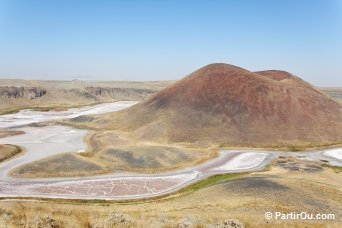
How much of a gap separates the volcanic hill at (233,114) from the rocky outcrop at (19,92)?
9678 cm

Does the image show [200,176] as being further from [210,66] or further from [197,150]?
[210,66]

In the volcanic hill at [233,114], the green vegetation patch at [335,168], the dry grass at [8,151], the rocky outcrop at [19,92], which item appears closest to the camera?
the green vegetation patch at [335,168]

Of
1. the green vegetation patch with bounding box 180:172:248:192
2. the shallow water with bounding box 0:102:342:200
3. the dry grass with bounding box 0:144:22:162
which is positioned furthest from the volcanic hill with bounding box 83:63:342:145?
the dry grass with bounding box 0:144:22:162

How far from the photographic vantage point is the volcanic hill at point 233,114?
84125mm

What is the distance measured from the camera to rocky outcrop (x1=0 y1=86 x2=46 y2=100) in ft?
584

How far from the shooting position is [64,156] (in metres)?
62.3

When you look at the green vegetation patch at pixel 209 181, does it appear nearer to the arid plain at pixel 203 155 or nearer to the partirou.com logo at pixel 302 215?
the arid plain at pixel 203 155

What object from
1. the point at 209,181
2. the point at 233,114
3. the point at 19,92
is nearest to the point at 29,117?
the point at 19,92

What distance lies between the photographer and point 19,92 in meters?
188

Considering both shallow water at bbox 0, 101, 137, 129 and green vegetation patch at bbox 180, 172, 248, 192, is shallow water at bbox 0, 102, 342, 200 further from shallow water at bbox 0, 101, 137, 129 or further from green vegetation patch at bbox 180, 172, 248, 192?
shallow water at bbox 0, 101, 137, 129

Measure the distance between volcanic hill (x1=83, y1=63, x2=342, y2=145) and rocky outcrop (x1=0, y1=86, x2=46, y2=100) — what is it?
96.8 metres

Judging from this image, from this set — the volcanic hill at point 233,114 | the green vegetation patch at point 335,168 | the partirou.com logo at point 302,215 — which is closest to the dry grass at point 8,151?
the volcanic hill at point 233,114

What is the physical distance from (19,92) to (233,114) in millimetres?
148487

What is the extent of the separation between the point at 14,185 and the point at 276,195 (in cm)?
3981
